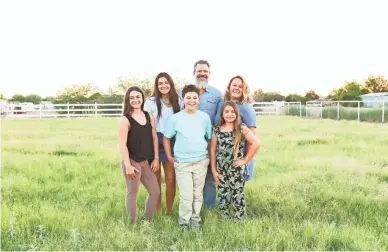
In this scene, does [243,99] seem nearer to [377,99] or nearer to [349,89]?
[377,99]

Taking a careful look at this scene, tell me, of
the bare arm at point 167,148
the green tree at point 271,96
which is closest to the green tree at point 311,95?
the green tree at point 271,96

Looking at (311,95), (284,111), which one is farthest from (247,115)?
(311,95)

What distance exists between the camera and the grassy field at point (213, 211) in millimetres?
3590

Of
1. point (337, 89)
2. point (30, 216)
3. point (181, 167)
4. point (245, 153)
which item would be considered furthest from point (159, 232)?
point (337, 89)

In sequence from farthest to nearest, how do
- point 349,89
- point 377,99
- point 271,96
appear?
point 349,89 < point 271,96 < point 377,99

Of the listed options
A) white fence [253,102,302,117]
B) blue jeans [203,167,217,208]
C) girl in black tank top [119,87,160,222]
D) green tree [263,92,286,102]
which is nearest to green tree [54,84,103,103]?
white fence [253,102,302,117]

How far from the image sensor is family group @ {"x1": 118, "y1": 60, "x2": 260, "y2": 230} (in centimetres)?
391

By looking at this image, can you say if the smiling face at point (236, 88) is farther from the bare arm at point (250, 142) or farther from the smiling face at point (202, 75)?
the bare arm at point (250, 142)

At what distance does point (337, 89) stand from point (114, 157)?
59924 millimetres

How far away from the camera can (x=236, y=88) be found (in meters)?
4.09

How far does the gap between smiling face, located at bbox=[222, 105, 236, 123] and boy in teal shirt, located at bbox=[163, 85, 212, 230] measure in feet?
0.59

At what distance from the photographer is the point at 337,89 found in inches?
2466

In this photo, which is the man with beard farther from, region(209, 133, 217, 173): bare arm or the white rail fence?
the white rail fence

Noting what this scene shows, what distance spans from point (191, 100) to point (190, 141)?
Answer: 39 centimetres
